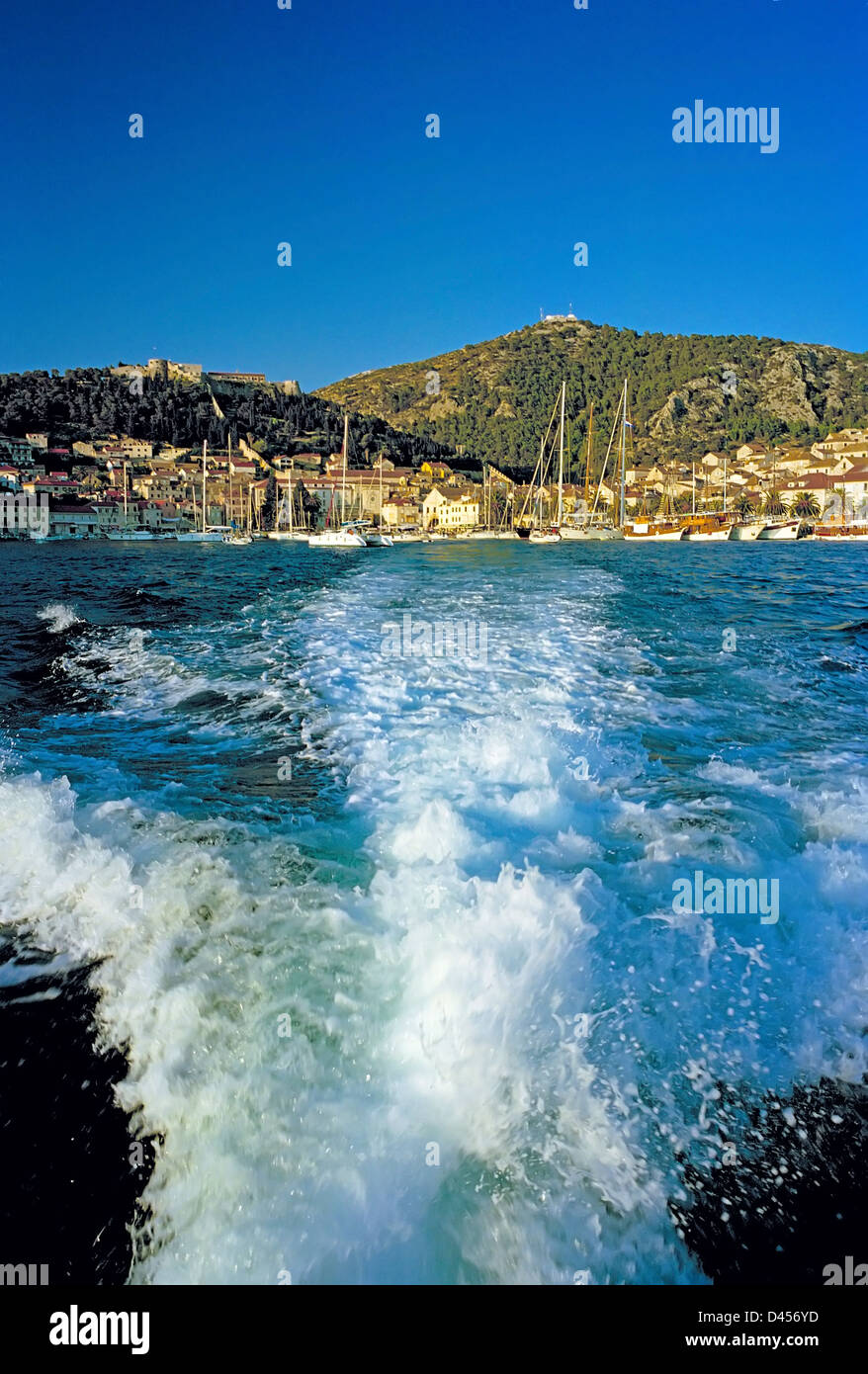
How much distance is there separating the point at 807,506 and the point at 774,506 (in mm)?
4886

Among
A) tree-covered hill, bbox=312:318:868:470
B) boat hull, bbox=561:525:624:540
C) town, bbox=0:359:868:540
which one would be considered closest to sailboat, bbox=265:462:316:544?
town, bbox=0:359:868:540

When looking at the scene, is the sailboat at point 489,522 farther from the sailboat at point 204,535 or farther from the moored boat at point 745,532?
the moored boat at point 745,532

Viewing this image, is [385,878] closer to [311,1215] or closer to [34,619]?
[311,1215]

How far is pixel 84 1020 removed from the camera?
281 centimetres

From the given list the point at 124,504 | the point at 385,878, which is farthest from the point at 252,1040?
the point at 124,504

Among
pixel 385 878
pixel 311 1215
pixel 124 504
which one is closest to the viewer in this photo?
pixel 311 1215

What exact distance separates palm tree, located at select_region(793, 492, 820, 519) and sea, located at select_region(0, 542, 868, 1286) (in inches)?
3785

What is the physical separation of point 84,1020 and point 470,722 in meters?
3.90

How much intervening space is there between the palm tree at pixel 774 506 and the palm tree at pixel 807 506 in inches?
87.2

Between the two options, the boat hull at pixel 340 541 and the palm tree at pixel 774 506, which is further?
the palm tree at pixel 774 506

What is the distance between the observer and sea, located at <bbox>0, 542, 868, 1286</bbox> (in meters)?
2.08

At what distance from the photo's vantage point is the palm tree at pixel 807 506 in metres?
87.4

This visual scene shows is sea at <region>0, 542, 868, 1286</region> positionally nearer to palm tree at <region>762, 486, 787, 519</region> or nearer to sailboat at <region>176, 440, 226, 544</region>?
sailboat at <region>176, 440, 226, 544</region>

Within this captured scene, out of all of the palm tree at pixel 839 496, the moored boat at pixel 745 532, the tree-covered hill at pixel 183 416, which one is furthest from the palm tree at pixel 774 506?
the tree-covered hill at pixel 183 416
